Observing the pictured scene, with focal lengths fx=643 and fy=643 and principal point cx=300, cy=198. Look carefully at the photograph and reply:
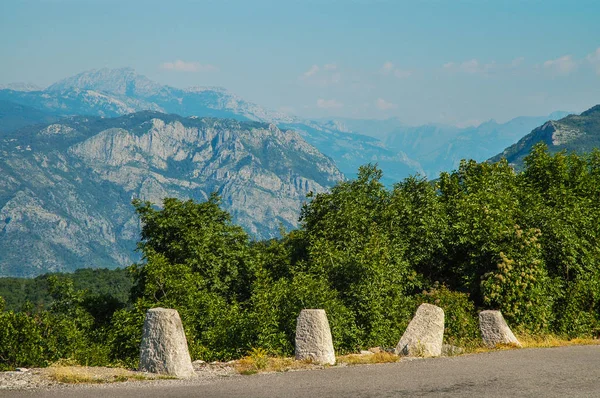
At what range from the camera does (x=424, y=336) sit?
19344 mm

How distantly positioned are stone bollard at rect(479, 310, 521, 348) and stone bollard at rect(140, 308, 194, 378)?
1008cm

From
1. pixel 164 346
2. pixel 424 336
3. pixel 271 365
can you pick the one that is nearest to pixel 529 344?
pixel 424 336

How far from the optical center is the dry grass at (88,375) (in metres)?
15.0

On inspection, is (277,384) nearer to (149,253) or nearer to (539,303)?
(539,303)

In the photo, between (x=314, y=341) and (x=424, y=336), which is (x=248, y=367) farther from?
(x=424, y=336)

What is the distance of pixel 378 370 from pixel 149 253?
21.7 metres

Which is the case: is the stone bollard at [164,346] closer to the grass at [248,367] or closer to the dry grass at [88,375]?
the grass at [248,367]

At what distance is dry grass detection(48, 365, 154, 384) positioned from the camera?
49.2 ft

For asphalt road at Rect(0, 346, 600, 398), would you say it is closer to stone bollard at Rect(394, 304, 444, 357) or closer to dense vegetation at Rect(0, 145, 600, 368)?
stone bollard at Rect(394, 304, 444, 357)

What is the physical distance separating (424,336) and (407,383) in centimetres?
473

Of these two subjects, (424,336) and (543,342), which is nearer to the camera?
(424,336)

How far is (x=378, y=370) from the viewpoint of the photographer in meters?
16.3

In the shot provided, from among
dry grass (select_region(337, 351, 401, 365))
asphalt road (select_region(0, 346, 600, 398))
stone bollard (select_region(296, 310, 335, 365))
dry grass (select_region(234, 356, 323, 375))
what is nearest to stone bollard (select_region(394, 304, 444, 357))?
dry grass (select_region(337, 351, 401, 365))

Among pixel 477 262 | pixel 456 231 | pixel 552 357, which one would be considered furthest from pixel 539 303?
pixel 552 357
